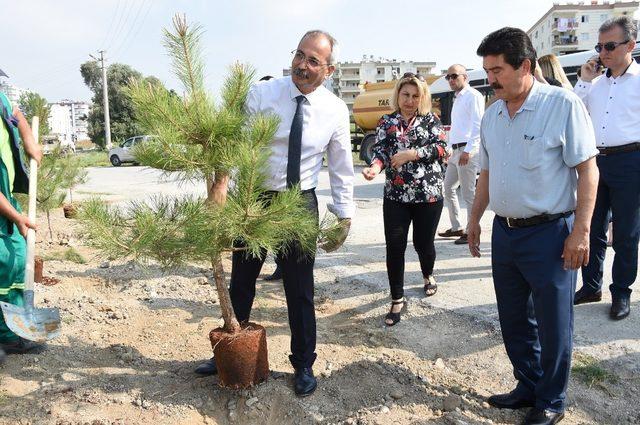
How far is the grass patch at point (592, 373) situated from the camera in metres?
2.59

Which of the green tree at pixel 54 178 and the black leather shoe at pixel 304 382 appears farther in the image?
the green tree at pixel 54 178

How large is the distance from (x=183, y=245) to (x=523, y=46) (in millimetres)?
1607

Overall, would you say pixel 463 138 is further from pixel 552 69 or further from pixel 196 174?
pixel 196 174

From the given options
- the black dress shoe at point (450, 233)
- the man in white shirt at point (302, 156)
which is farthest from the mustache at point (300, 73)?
the black dress shoe at point (450, 233)

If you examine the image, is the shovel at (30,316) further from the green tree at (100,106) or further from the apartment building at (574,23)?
the apartment building at (574,23)

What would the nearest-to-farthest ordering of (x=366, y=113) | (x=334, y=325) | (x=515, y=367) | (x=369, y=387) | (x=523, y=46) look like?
1. (x=523, y=46)
2. (x=515, y=367)
3. (x=369, y=387)
4. (x=334, y=325)
5. (x=366, y=113)

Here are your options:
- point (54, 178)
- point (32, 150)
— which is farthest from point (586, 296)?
point (54, 178)

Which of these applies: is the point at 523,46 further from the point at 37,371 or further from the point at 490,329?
the point at 37,371

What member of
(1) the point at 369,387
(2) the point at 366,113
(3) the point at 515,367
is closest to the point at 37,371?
(1) the point at 369,387

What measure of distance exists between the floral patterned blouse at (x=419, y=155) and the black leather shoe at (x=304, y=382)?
1.35 m

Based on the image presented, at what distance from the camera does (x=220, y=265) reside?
240cm

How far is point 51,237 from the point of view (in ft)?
18.9

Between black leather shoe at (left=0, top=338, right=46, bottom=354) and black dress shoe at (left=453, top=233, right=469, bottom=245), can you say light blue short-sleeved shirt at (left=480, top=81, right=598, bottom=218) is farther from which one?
black dress shoe at (left=453, top=233, right=469, bottom=245)

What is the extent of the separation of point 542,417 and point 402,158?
68.3 inches
